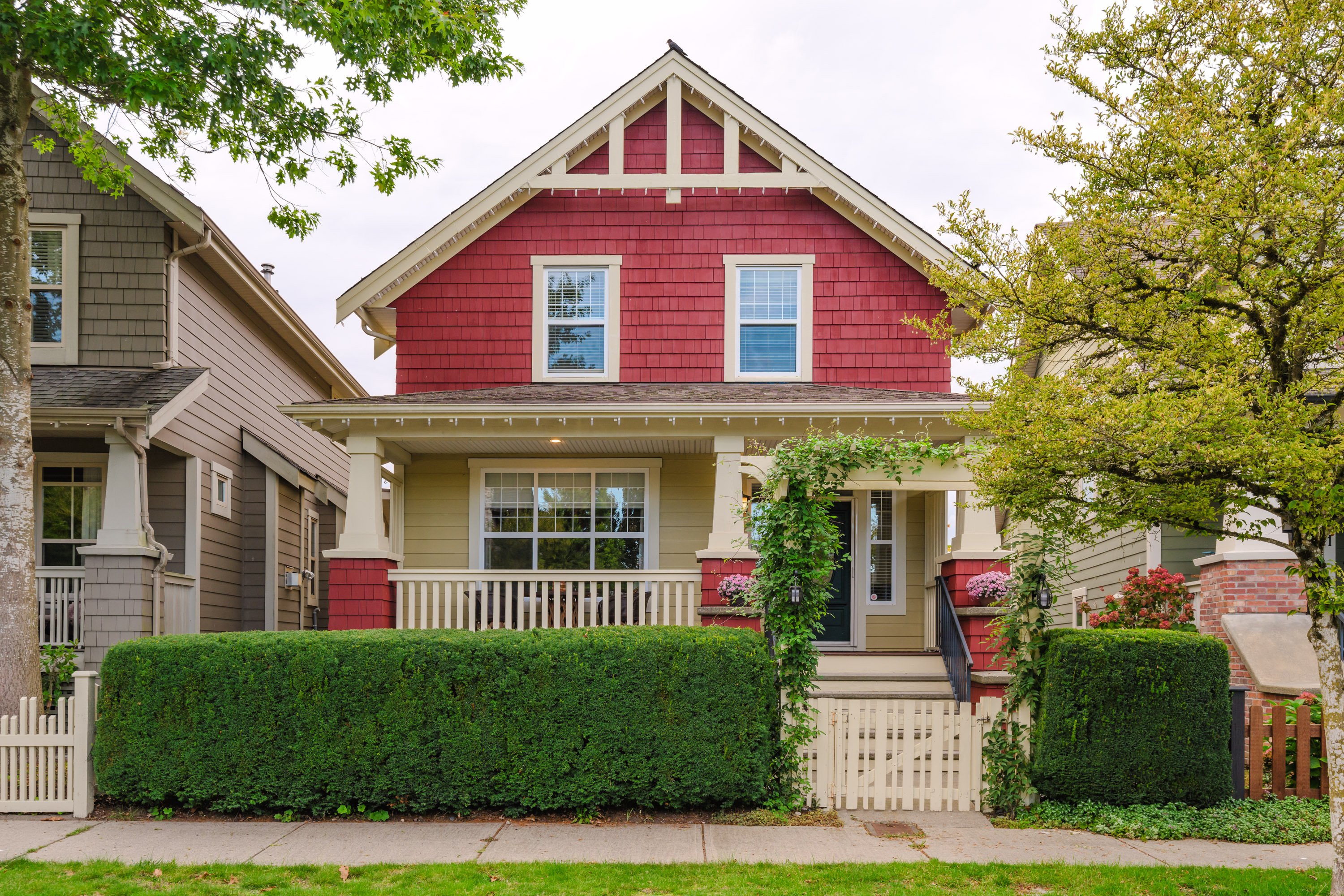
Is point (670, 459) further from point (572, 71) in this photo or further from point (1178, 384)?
point (572, 71)

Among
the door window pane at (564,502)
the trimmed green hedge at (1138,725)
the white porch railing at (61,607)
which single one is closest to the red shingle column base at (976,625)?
the trimmed green hedge at (1138,725)

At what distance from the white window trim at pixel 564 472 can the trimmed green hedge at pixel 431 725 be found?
4727 millimetres

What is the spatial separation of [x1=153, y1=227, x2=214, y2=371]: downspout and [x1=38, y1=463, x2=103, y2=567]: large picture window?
5.47 feet

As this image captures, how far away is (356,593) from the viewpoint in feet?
35.3

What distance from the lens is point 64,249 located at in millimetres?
12047

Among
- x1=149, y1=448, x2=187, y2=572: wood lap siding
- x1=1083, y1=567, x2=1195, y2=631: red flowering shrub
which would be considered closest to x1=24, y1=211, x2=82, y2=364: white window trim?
x1=149, y1=448, x2=187, y2=572: wood lap siding

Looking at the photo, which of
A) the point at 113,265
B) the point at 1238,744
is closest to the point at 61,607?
the point at 113,265

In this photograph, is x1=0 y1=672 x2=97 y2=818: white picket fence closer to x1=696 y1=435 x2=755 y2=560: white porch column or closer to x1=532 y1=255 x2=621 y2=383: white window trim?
x1=696 y1=435 x2=755 y2=560: white porch column

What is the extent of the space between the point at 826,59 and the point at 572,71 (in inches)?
791

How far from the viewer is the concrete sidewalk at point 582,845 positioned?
6.66 m

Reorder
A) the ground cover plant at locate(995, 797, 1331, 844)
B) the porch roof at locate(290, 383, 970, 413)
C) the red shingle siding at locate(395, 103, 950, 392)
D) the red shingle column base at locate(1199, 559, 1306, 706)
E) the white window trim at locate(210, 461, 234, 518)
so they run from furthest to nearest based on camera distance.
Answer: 1. the white window trim at locate(210, 461, 234, 518)
2. the red shingle siding at locate(395, 103, 950, 392)
3. the porch roof at locate(290, 383, 970, 413)
4. the red shingle column base at locate(1199, 559, 1306, 706)
5. the ground cover plant at locate(995, 797, 1331, 844)

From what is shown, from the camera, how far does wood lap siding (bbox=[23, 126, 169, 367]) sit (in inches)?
471

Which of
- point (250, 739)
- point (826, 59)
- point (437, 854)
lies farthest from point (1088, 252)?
point (826, 59)

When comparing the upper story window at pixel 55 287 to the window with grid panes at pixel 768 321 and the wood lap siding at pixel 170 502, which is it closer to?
the wood lap siding at pixel 170 502
